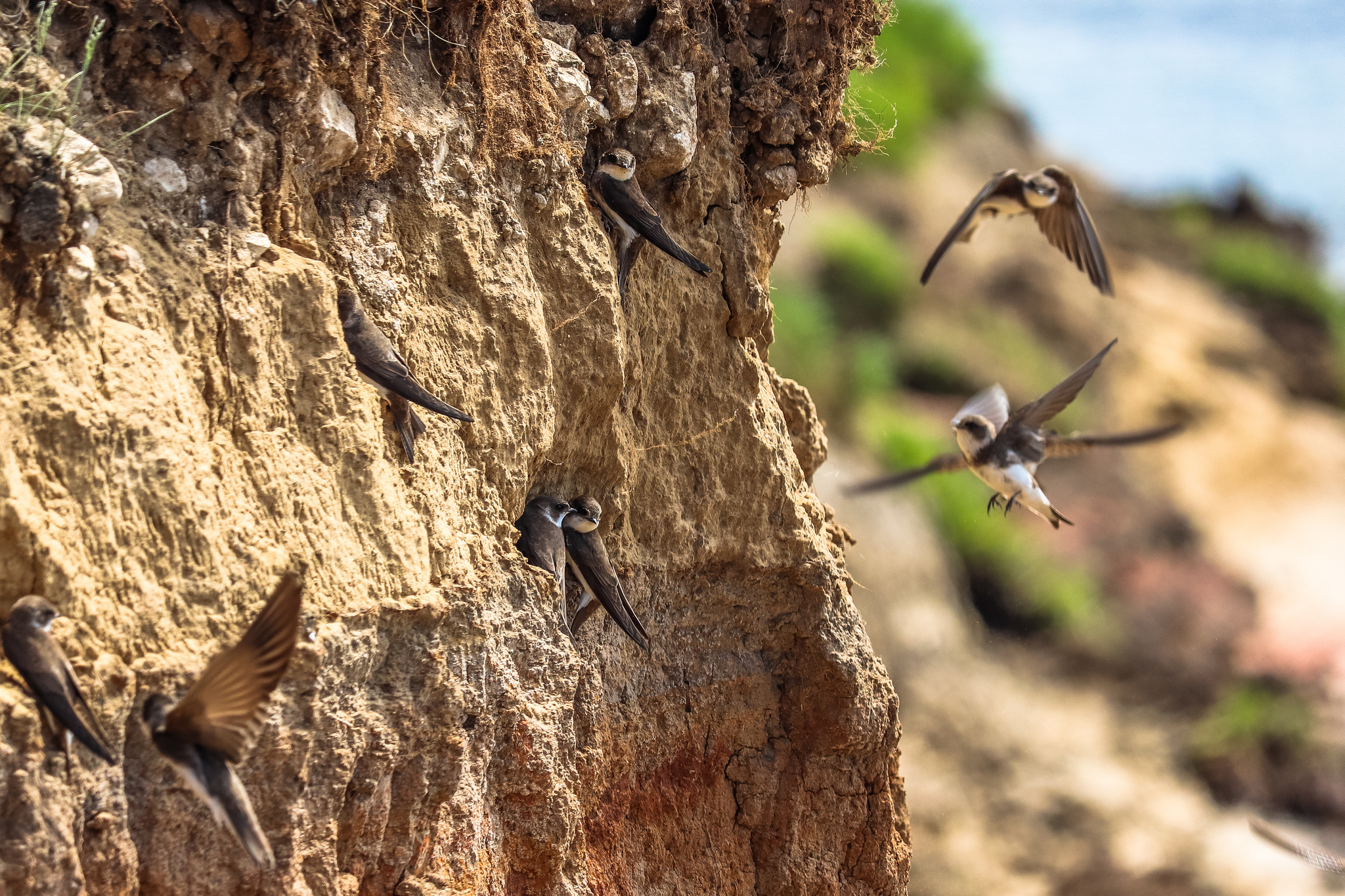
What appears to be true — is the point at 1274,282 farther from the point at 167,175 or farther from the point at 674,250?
the point at 167,175

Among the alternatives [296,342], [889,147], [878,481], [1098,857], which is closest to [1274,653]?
[1098,857]

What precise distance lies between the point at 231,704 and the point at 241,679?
0.17 ft

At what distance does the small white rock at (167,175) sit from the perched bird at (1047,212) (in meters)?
3.06

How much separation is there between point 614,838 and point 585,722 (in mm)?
482

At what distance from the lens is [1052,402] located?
16.9ft

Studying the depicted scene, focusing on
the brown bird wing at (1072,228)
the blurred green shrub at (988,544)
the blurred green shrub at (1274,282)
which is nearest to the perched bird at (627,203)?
the brown bird wing at (1072,228)

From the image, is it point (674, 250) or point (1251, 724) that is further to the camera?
point (1251, 724)

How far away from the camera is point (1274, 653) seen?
46.7 feet

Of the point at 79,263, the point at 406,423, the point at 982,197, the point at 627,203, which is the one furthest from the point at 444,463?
the point at 982,197

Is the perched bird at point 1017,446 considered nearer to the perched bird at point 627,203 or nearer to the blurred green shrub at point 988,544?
the perched bird at point 627,203

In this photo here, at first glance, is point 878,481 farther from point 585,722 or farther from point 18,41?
point 18,41

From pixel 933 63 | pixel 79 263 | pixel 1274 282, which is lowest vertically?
pixel 79 263

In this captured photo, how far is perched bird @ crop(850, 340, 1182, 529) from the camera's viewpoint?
16.8ft

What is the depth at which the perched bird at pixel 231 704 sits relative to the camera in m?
2.61
